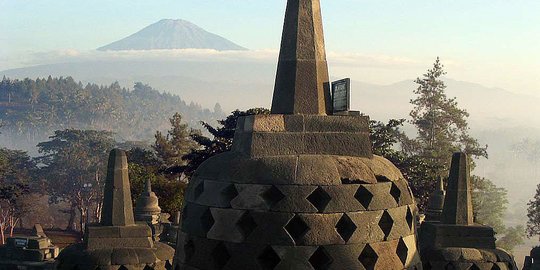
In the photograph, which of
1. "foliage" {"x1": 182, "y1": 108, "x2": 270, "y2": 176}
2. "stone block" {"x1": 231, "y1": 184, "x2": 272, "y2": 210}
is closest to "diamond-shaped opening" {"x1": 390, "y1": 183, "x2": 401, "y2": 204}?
"stone block" {"x1": 231, "y1": 184, "x2": 272, "y2": 210}

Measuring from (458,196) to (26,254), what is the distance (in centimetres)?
1779

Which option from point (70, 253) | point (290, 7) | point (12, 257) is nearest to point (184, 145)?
point (12, 257)

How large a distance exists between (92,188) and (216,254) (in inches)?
3374

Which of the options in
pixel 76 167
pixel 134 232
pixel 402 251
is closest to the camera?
pixel 402 251

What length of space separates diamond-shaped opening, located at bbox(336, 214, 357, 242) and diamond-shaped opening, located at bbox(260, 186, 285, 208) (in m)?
0.62

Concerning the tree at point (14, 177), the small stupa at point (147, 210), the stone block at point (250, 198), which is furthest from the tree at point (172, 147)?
the stone block at point (250, 198)

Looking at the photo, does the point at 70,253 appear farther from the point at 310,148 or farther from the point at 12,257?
the point at 12,257

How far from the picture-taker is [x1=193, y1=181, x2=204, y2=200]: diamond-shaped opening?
5.72 meters

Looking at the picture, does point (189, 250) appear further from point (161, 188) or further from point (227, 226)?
point (161, 188)

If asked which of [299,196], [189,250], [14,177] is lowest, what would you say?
[14,177]

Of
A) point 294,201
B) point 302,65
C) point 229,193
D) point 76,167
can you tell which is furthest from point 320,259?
point 76,167

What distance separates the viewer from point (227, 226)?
5273 mm

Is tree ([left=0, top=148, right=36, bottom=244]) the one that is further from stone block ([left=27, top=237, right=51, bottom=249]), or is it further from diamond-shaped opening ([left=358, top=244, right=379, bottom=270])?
diamond-shaped opening ([left=358, top=244, right=379, bottom=270])

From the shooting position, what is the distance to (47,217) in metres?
86.1
